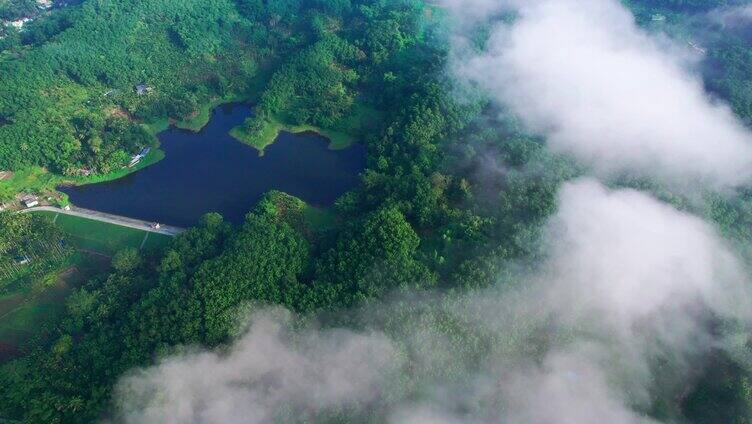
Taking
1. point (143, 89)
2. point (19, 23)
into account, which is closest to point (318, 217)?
point (143, 89)

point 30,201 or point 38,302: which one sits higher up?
point 30,201

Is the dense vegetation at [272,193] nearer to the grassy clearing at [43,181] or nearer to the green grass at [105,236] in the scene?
the grassy clearing at [43,181]

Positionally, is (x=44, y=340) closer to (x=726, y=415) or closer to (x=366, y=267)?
(x=366, y=267)

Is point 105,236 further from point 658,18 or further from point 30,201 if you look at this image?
point 658,18

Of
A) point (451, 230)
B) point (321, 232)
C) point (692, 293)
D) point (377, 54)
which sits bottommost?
point (321, 232)

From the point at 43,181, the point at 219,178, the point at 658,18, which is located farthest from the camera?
the point at 658,18

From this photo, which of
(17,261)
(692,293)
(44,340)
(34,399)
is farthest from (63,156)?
(692,293)

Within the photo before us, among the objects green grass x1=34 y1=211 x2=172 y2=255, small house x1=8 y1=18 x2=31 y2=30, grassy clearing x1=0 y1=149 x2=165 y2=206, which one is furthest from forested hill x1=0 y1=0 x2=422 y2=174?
green grass x1=34 y1=211 x2=172 y2=255
